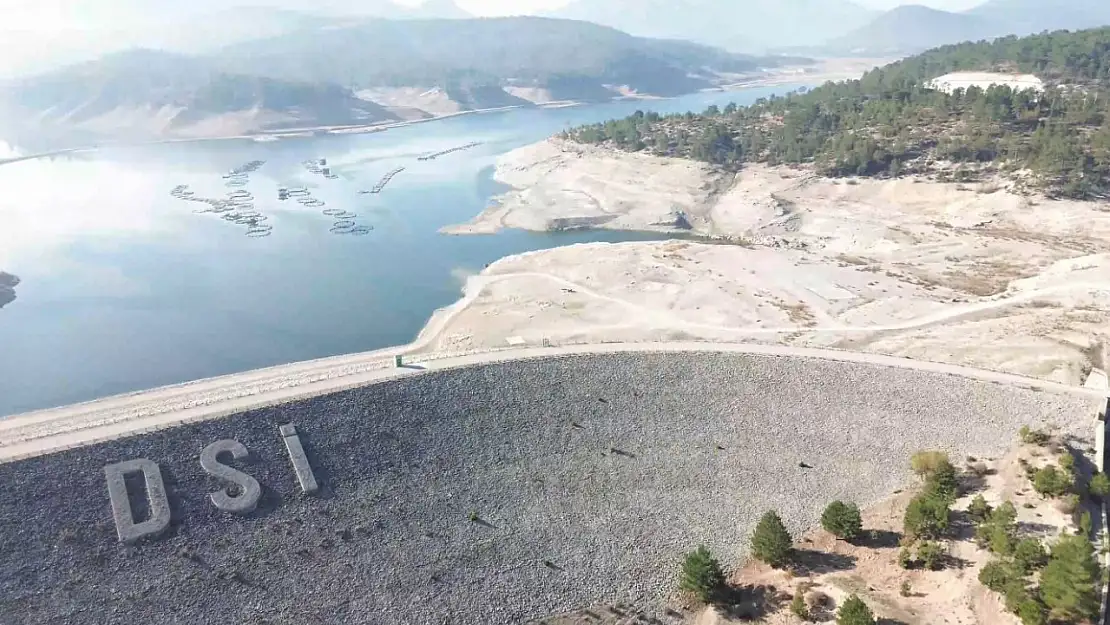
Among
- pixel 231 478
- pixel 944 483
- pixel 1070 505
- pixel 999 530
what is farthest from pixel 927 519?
pixel 231 478

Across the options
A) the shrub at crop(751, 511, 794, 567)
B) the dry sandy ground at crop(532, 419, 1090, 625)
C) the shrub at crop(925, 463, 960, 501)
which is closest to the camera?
the dry sandy ground at crop(532, 419, 1090, 625)

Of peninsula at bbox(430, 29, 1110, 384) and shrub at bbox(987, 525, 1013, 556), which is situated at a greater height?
peninsula at bbox(430, 29, 1110, 384)

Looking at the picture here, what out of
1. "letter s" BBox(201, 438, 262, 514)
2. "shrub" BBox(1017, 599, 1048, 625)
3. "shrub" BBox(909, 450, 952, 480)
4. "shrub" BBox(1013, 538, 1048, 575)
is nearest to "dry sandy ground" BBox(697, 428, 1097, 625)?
"shrub" BBox(1017, 599, 1048, 625)

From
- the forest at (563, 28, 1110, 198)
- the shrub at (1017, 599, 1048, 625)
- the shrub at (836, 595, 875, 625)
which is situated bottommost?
the shrub at (836, 595, 875, 625)

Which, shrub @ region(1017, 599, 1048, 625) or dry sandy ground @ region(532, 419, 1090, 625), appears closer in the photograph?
shrub @ region(1017, 599, 1048, 625)

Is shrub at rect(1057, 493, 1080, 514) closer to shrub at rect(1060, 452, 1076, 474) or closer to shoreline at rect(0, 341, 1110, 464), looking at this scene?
shrub at rect(1060, 452, 1076, 474)

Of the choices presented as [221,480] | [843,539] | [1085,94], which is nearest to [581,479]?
Answer: [843,539]

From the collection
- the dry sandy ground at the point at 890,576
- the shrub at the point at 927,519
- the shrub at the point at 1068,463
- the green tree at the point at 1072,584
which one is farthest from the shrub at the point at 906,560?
the shrub at the point at 1068,463
